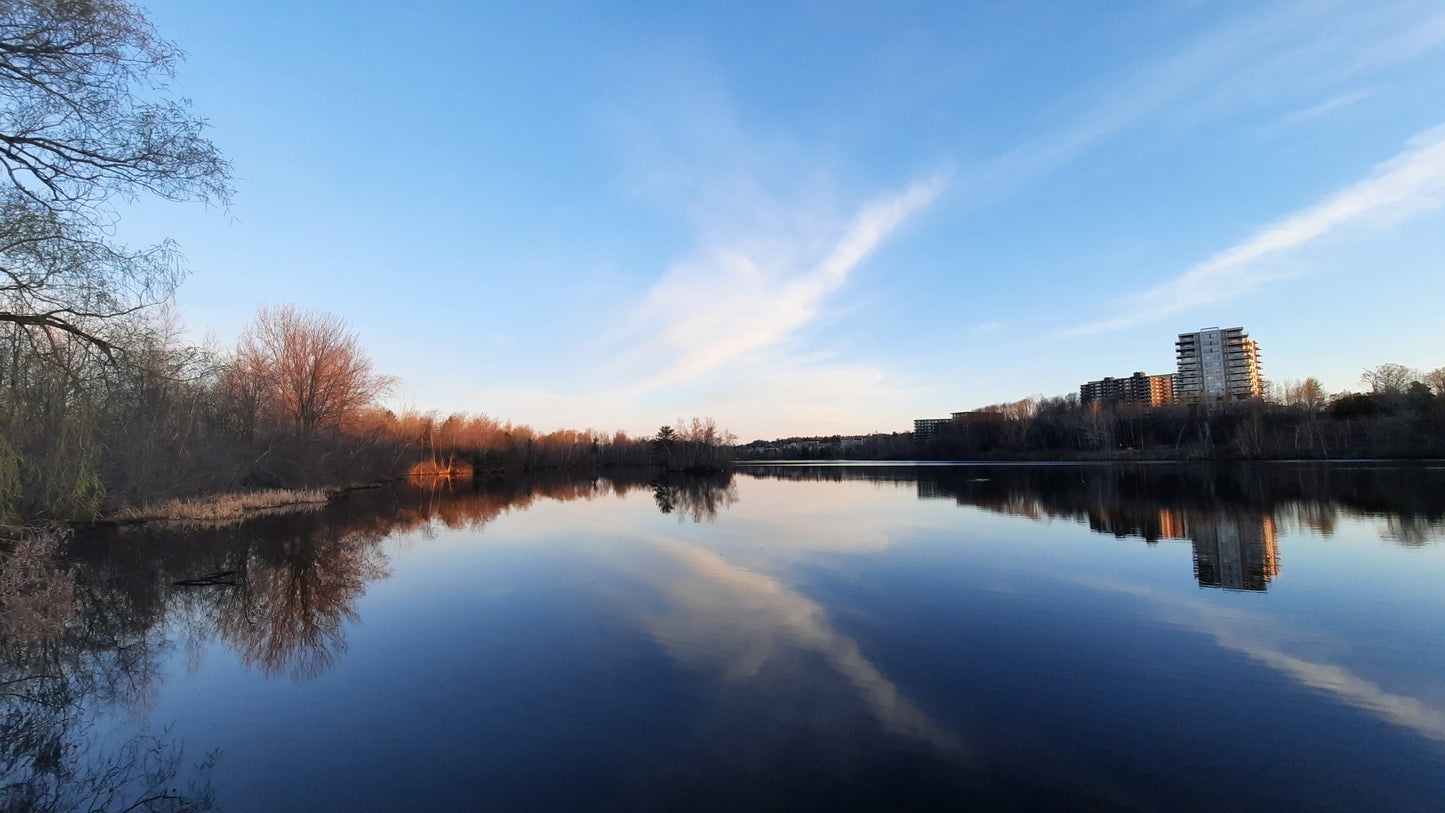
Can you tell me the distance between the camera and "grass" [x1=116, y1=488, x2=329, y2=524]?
19812 mm

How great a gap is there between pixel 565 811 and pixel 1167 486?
33981 mm

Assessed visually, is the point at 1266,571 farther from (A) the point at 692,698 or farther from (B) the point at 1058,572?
(A) the point at 692,698

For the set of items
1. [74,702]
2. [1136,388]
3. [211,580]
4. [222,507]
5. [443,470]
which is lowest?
[74,702]

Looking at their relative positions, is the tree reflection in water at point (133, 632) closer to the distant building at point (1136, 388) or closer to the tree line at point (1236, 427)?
the tree line at point (1236, 427)

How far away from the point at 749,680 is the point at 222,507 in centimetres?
2305

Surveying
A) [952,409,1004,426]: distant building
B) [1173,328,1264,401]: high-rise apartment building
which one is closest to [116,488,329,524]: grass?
[952,409,1004,426]: distant building

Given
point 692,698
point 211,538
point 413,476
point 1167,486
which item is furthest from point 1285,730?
point 413,476

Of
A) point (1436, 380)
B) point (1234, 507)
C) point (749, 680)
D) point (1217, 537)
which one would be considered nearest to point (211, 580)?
point (749, 680)

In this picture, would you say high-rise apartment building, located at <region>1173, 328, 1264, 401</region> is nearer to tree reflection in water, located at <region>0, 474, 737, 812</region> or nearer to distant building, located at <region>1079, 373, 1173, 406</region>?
distant building, located at <region>1079, 373, 1173, 406</region>

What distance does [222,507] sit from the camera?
68.7 feet

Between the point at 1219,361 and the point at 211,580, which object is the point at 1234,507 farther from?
the point at 1219,361

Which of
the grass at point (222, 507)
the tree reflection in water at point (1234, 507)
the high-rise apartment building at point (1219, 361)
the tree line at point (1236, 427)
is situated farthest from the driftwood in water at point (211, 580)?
the high-rise apartment building at point (1219, 361)

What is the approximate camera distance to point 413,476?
5288 centimetres

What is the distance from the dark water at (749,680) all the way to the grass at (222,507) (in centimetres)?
881
